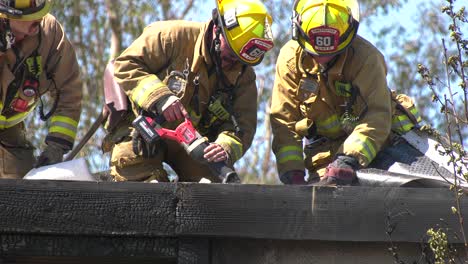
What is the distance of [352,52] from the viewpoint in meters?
6.41

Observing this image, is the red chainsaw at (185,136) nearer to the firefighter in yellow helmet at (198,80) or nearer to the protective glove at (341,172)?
the firefighter in yellow helmet at (198,80)

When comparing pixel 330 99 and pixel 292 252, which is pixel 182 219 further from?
pixel 330 99

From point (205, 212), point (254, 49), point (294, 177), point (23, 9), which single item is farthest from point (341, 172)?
point (23, 9)

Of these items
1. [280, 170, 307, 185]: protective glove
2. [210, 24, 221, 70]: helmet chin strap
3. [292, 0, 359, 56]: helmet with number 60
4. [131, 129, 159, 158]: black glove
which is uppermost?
[292, 0, 359, 56]: helmet with number 60

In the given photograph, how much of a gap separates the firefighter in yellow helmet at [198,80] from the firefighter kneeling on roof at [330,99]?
249mm

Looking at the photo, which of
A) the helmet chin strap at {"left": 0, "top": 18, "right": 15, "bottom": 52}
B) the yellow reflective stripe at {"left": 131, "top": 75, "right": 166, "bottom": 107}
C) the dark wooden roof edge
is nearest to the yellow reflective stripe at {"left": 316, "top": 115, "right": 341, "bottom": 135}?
the yellow reflective stripe at {"left": 131, "top": 75, "right": 166, "bottom": 107}

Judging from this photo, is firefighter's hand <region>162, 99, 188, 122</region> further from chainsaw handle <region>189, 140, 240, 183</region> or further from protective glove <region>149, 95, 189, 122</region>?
chainsaw handle <region>189, 140, 240, 183</region>

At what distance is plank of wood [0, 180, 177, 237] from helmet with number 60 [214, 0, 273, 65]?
5.44ft

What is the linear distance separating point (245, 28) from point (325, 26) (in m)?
0.51

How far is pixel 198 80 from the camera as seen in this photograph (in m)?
6.27

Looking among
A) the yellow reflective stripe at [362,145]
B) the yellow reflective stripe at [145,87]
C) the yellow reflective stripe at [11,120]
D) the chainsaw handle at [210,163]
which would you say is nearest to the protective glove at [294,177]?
the yellow reflective stripe at [362,145]

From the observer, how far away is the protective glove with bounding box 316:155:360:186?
593 centimetres

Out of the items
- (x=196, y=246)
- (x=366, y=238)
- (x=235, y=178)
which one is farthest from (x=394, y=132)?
(x=196, y=246)

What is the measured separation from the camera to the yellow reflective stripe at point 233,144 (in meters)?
6.15
